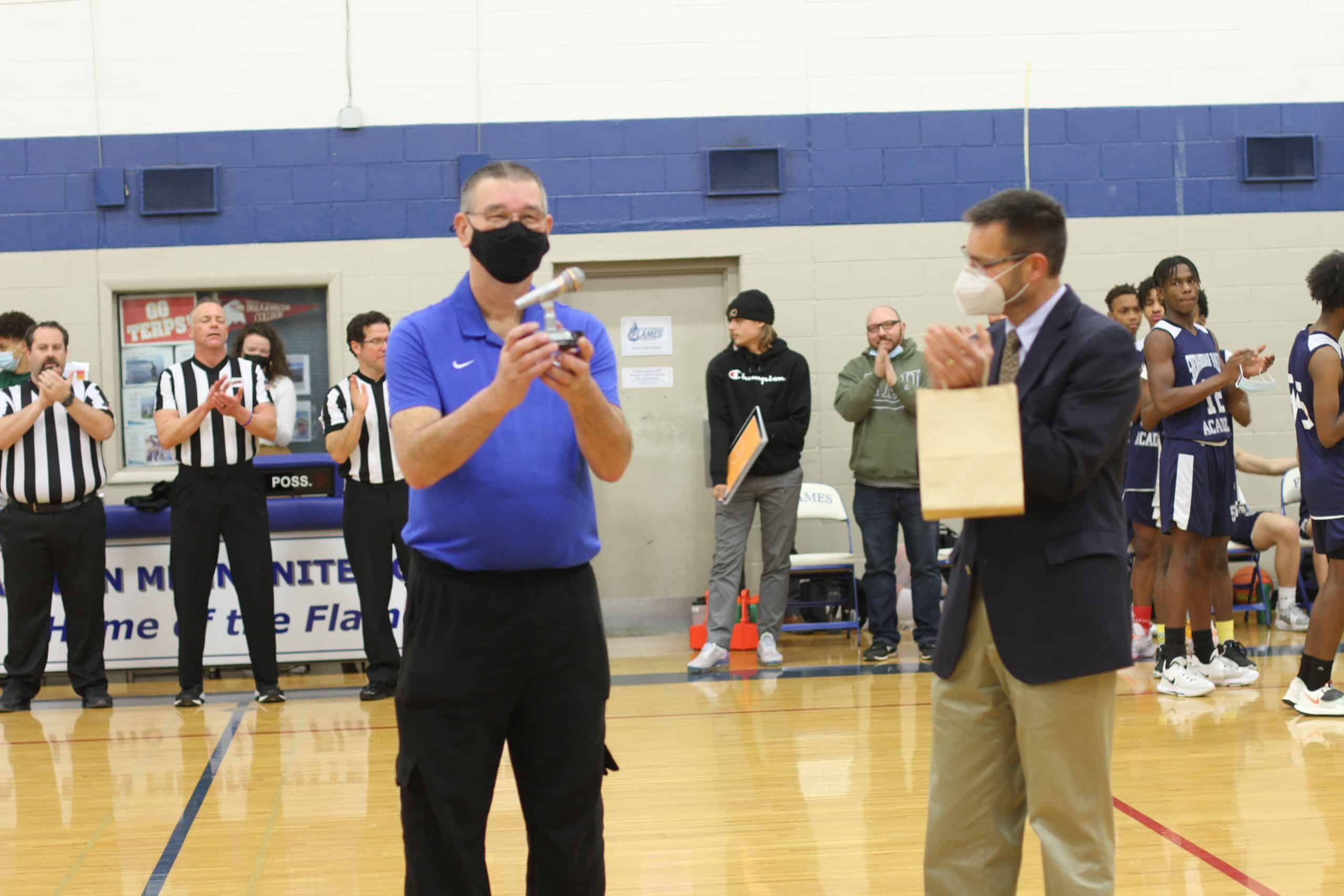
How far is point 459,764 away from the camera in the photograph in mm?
2203

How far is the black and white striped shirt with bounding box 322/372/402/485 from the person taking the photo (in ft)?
19.9

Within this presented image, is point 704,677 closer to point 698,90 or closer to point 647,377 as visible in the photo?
point 647,377

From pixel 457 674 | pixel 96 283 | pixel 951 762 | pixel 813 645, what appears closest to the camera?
pixel 457 674

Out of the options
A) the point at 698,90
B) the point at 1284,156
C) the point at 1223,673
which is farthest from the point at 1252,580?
the point at 698,90

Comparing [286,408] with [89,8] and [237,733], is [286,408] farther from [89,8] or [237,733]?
[89,8]

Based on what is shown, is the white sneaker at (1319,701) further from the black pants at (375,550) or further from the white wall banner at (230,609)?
the white wall banner at (230,609)

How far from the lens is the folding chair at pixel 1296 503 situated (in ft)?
24.2

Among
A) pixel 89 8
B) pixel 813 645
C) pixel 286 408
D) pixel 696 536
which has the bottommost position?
pixel 813 645

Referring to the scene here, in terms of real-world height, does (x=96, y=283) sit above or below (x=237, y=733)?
above

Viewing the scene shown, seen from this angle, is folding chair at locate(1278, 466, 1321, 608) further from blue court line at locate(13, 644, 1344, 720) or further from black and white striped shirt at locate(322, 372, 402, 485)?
black and white striped shirt at locate(322, 372, 402, 485)

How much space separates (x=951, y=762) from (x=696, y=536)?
5.55 meters

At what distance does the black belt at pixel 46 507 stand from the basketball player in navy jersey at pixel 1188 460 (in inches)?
197

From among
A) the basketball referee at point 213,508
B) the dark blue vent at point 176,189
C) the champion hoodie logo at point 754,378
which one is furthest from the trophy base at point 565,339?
the dark blue vent at point 176,189

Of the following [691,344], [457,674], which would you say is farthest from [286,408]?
[457,674]
